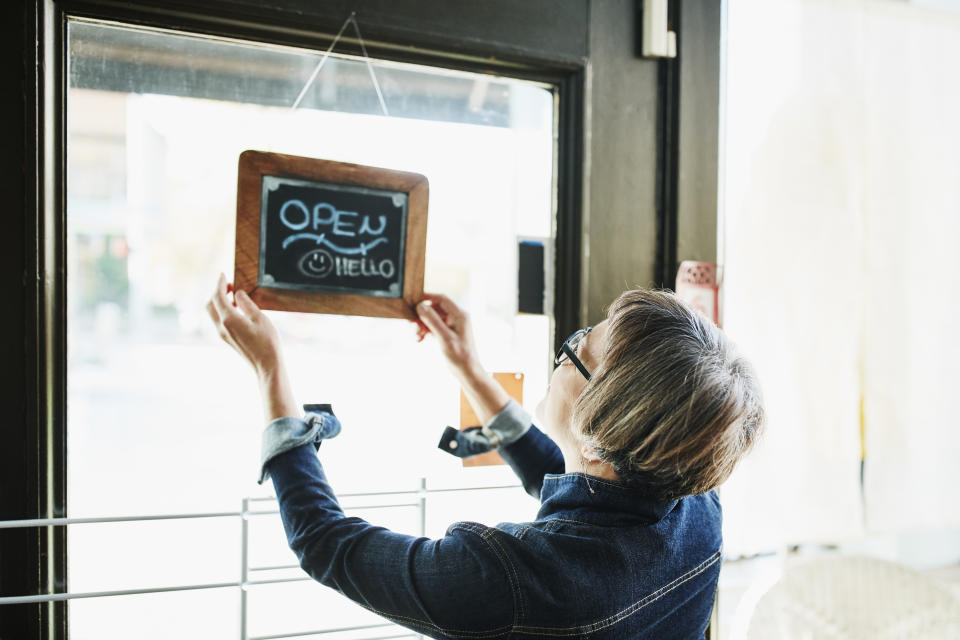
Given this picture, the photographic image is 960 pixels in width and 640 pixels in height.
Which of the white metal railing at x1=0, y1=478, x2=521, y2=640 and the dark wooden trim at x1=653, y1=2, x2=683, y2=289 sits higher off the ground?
the dark wooden trim at x1=653, y1=2, x2=683, y2=289

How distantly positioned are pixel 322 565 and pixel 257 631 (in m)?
0.39

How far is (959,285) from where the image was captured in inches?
47.0

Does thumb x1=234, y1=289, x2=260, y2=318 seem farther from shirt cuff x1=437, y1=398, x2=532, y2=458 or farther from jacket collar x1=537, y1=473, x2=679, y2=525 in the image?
jacket collar x1=537, y1=473, x2=679, y2=525

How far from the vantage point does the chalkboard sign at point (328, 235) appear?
78 centimetres

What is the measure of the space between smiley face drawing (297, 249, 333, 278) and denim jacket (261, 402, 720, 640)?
203mm

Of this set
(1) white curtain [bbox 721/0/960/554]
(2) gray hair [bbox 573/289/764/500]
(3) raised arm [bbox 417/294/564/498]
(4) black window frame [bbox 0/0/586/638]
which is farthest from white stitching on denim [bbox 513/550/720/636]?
(4) black window frame [bbox 0/0/586/638]

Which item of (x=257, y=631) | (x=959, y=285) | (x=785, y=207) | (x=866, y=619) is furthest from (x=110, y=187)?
(x=959, y=285)

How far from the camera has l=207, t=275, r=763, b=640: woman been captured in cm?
62

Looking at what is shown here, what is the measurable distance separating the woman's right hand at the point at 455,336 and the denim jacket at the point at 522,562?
25 cm

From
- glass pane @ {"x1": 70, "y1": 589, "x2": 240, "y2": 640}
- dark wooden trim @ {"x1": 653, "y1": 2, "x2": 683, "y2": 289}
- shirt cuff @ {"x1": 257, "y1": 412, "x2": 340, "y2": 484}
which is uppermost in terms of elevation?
dark wooden trim @ {"x1": 653, "y1": 2, "x2": 683, "y2": 289}

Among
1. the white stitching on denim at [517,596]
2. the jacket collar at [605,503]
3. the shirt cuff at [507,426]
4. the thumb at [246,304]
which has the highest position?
the thumb at [246,304]

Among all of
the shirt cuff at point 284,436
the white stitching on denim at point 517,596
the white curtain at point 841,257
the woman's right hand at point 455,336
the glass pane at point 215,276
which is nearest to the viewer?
the white stitching on denim at point 517,596
